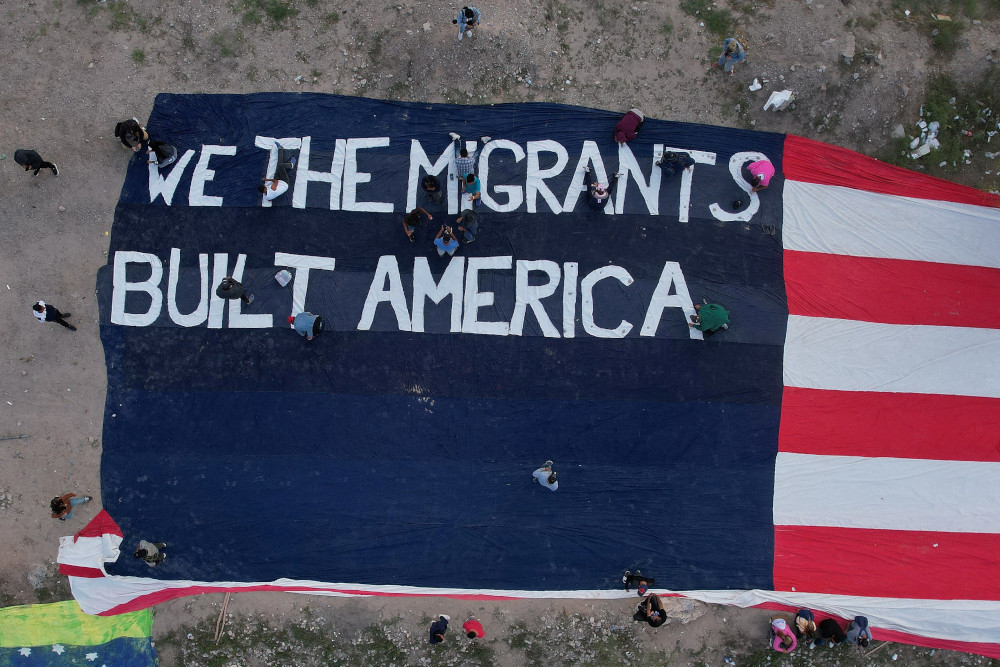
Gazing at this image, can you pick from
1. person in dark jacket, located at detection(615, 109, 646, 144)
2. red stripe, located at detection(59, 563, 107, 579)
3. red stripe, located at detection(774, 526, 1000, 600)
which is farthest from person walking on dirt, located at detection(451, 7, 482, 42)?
red stripe, located at detection(59, 563, 107, 579)

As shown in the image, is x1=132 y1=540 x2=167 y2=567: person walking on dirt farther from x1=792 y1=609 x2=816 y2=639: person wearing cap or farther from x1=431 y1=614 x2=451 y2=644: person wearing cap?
x1=792 y1=609 x2=816 y2=639: person wearing cap

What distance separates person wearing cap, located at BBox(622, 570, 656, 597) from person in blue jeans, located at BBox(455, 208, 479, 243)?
5792mm

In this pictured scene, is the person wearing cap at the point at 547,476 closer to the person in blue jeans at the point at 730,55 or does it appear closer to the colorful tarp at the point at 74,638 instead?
the colorful tarp at the point at 74,638

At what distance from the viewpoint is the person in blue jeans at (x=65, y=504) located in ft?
26.6

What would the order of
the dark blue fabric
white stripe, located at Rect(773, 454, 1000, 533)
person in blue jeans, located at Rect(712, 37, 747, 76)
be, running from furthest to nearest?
1. person in blue jeans, located at Rect(712, 37, 747, 76)
2. white stripe, located at Rect(773, 454, 1000, 533)
3. the dark blue fabric

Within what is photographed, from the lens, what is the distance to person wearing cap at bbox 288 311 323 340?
8.28 metres

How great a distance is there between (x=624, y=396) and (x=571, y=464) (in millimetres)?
1368

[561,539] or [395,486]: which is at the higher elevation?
[395,486]

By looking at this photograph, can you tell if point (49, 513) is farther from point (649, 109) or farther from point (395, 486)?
point (649, 109)

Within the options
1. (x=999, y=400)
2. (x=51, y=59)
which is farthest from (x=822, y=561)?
(x=51, y=59)

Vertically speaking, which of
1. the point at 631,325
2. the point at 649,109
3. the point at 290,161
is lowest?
the point at 631,325

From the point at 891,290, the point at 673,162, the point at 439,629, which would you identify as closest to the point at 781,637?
the point at 439,629

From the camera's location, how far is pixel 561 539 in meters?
8.43

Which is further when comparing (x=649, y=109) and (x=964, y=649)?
(x=649, y=109)
